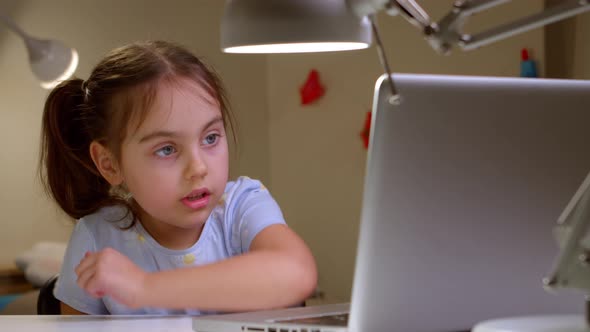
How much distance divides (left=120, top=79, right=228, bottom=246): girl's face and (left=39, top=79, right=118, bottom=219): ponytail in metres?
0.17

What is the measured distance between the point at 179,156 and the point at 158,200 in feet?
0.25

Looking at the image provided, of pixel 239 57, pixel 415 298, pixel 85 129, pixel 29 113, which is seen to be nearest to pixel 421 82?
pixel 415 298

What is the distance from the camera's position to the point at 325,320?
3.33ft

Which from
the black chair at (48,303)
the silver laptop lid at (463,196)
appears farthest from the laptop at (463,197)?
the black chair at (48,303)

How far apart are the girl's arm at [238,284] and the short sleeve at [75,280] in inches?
15.7

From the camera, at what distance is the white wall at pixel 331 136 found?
4164 mm

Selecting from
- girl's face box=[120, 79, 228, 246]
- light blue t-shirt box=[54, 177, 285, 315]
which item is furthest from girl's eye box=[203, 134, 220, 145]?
light blue t-shirt box=[54, 177, 285, 315]

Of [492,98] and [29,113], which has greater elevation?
[492,98]

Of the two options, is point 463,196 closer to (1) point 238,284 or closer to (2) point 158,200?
(1) point 238,284

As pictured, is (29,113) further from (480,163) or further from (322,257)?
(480,163)

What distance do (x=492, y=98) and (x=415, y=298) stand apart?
201 mm

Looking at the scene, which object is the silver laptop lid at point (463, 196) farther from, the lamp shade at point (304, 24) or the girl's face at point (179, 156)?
the girl's face at point (179, 156)

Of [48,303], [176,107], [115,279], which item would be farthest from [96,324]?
[48,303]

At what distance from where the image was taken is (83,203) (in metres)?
1.59
